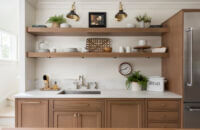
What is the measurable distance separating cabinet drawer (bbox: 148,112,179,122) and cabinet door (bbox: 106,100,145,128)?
135mm

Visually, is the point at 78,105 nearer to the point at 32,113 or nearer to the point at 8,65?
the point at 32,113

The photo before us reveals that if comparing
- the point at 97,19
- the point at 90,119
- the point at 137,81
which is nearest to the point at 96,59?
the point at 97,19

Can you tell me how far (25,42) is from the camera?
2.46 metres

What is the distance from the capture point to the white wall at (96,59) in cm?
282

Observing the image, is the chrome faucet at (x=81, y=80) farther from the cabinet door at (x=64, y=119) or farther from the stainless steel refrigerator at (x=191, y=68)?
the stainless steel refrigerator at (x=191, y=68)

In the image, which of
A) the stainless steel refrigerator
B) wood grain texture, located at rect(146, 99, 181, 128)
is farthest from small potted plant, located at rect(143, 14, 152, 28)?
wood grain texture, located at rect(146, 99, 181, 128)

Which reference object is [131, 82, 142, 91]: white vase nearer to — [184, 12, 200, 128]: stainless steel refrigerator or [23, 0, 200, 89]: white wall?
[23, 0, 200, 89]: white wall

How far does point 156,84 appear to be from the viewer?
250 centimetres

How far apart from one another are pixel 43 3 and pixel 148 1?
210 cm

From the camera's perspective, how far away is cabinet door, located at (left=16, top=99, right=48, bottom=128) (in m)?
2.13

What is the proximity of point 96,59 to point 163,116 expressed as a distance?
5.06 ft

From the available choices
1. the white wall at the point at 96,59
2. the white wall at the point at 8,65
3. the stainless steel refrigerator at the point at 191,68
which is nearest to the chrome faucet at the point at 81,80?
the white wall at the point at 96,59

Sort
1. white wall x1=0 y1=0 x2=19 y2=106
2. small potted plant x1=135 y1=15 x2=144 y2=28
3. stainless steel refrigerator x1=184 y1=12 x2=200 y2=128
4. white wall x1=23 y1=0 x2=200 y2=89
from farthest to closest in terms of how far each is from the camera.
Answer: white wall x1=0 y1=0 x2=19 y2=106 < white wall x1=23 y1=0 x2=200 y2=89 < small potted plant x1=135 y1=15 x2=144 y2=28 < stainless steel refrigerator x1=184 y1=12 x2=200 y2=128

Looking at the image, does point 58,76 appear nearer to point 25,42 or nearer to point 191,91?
point 25,42
